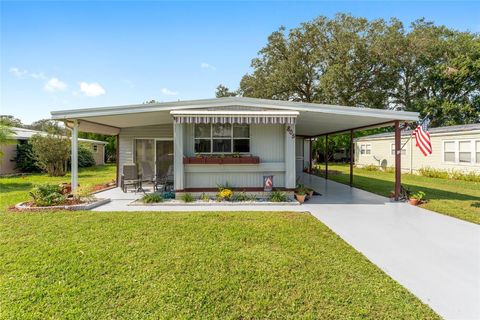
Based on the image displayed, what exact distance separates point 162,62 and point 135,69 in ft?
5.37

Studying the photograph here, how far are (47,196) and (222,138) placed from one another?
5890 mm

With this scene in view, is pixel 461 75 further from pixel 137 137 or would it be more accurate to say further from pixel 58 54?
pixel 58 54

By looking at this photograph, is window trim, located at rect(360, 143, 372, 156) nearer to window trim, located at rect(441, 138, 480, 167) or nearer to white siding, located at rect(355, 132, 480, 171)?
white siding, located at rect(355, 132, 480, 171)

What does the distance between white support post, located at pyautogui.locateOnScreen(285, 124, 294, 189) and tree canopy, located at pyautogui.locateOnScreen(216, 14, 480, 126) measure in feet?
68.5

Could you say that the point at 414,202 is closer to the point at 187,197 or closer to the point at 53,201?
the point at 187,197

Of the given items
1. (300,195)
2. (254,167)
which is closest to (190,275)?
(254,167)

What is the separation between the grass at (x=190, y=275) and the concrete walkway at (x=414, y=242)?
373 mm

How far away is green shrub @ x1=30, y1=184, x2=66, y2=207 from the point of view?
7980 millimetres

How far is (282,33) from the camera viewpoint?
31219mm

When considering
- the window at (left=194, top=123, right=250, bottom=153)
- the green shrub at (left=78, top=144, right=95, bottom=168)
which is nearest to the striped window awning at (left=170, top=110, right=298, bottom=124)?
the window at (left=194, top=123, right=250, bottom=153)

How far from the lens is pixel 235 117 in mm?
8516

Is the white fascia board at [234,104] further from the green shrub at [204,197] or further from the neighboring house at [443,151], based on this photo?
the neighboring house at [443,151]

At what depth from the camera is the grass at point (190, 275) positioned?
10.1 feet

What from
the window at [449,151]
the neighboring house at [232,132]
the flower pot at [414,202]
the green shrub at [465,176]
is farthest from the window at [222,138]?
the window at [449,151]
